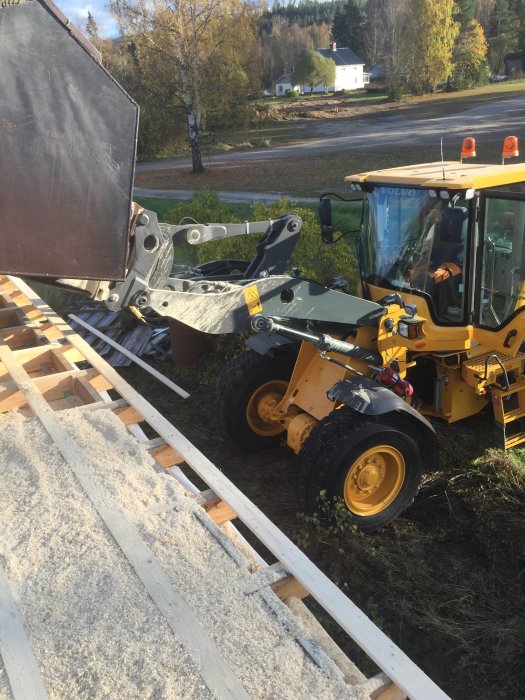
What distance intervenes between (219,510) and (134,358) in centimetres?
492

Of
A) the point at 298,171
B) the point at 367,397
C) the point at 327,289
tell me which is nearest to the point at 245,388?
the point at 327,289

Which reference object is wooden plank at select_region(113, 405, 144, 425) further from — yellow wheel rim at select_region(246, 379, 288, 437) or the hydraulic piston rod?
yellow wheel rim at select_region(246, 379, 288, 437)

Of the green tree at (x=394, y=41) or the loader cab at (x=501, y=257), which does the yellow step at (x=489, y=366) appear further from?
the green tree at (x=394, y=41)

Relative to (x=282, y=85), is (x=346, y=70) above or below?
above

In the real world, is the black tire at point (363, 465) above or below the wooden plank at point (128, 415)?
below

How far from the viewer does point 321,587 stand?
2.73m

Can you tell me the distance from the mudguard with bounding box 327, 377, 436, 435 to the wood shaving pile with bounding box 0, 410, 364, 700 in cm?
139

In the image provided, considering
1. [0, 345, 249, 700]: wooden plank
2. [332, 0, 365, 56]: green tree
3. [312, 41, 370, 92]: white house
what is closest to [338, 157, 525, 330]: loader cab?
[0, 345, 249, 700]: wooden plank

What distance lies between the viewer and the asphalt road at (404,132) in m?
26.3

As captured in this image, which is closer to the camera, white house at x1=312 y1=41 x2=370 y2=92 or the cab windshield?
the cab windshield

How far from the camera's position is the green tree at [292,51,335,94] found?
209 ft

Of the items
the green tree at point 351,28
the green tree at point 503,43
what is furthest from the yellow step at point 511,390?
the green tree at point 351,28

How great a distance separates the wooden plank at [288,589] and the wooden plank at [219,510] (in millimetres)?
542

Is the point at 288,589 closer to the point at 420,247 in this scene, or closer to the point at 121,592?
the point at 121,592
